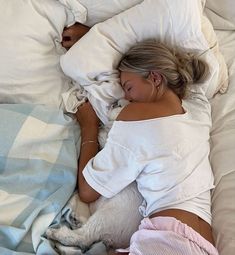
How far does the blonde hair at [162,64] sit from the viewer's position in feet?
4.01

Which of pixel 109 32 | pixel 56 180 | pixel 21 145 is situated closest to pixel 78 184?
pixel 56 180

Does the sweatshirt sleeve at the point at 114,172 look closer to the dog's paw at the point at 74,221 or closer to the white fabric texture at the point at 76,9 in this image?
the dog's paw at the point at 74,221

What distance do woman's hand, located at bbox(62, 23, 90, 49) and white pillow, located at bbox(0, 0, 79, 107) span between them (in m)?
0.03

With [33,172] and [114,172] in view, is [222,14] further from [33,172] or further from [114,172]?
[33,172]

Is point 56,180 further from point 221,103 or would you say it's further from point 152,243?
point 221,103

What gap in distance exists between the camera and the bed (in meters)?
1.11

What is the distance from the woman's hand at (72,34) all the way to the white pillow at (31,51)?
3cm

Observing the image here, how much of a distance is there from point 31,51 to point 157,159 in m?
0.50

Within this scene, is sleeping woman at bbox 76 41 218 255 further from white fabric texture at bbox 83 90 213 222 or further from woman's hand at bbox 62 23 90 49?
woman's hand at bbox 62 23 90 49

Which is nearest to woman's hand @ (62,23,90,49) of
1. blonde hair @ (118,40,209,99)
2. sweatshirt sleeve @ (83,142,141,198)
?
blonde hair @ (118,40,209,99)

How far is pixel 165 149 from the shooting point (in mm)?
1113

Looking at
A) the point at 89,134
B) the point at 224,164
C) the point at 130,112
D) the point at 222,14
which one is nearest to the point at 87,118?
the point at 89,134

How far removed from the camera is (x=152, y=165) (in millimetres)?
1113

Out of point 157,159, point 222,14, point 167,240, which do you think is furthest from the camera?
point 222,14
